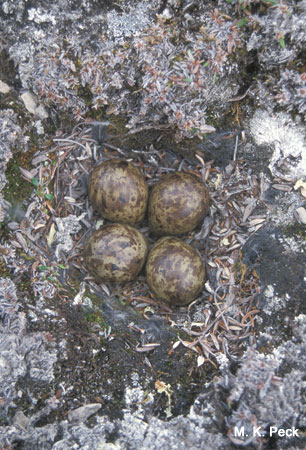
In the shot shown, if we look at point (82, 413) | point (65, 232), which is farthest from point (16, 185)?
point (82, 413)

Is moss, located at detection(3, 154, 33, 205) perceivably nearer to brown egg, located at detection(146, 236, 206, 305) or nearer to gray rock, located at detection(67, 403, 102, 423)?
brown egg, located at detection(146, 236, 206, 305)

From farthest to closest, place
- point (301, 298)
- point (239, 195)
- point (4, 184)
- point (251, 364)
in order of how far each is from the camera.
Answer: point (239, 195)
point (4, 184)
point (301, 298)
point (251, 364)

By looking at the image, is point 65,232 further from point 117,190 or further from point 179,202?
point 179,202

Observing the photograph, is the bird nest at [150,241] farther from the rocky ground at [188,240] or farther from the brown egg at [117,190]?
the brown egg at [117,190]

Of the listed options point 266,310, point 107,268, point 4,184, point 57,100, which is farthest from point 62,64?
point 266,310

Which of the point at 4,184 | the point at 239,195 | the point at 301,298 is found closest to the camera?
the point at 301,298

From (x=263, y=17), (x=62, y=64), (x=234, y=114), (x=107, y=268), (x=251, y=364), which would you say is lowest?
(x=251, y=364)

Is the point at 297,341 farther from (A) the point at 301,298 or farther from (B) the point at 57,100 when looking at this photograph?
(B) the point at 57,100

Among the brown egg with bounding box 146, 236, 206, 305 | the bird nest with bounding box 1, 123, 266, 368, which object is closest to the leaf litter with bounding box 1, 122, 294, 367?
the bird nest with bounding box 1, 123, 266, 368

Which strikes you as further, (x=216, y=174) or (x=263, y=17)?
(x=216, y=174)
